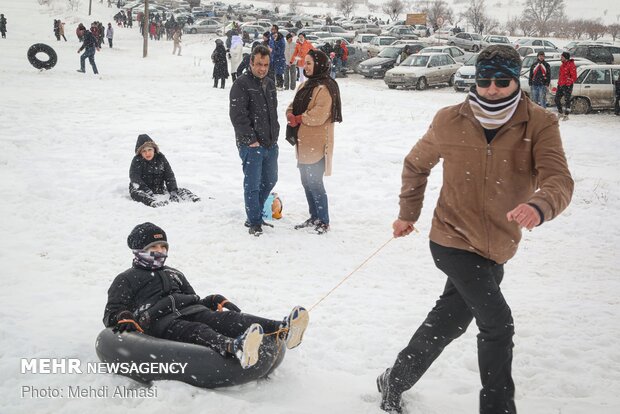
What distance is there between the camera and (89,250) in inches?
232

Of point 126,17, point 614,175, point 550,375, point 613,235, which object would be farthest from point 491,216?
point 126,17

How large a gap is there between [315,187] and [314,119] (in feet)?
2.68

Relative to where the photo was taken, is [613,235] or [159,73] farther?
[159,73]

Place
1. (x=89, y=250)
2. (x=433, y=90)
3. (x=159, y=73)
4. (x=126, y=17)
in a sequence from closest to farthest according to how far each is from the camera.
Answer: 1. (x=89, y=250)
2. (x=433, y=90)
3. (x=159, y=73)
4. (x=126, y=17)

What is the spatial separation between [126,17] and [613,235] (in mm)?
50948

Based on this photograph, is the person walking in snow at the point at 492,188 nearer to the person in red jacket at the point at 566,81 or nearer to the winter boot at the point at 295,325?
the winter boot at the point at 295,325

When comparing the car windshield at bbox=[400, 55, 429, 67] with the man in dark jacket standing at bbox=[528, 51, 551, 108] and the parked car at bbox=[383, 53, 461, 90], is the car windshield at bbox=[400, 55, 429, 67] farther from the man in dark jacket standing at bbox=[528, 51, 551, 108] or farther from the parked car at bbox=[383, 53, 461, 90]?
the man in dark jacket standing at bbox=[528, 51, 551, 108]

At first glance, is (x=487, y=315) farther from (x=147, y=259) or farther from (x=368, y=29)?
(x=368, y=29)

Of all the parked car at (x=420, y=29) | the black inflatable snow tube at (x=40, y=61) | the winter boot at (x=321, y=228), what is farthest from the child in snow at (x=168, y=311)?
the parked car at (x=420, y=29)

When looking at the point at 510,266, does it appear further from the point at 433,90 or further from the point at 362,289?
the point at 433,90

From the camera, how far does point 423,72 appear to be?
68.5 feet

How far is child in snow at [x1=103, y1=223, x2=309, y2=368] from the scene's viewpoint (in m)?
3.57

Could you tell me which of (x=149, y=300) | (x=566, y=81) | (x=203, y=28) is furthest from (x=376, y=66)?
(x=203, y=28)

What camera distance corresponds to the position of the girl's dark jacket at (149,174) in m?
7.46
